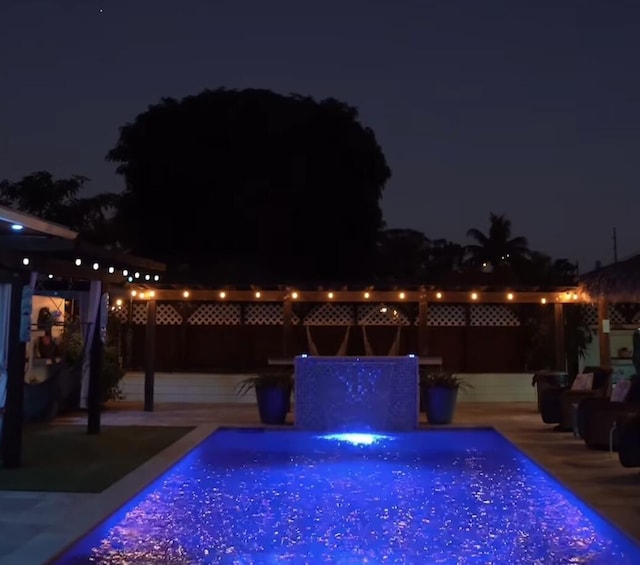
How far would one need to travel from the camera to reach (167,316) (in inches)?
627

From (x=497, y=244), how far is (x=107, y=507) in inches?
1033

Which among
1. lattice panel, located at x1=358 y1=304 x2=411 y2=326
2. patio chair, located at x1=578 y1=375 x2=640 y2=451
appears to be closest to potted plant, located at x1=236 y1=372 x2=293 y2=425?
patio chair, located at x1=578 y1=375 x2=640 y2=451

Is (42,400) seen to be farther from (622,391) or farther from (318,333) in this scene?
(622,391)

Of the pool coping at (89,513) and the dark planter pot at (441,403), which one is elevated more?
the dark planter pot at (441,403)

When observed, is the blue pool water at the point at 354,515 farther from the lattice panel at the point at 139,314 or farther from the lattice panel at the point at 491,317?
the lattice panel at the point at 139,314

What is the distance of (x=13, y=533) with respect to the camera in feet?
14.1

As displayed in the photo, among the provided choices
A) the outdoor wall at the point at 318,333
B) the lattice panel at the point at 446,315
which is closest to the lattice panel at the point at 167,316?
the outdoor wall at the point at 318,333

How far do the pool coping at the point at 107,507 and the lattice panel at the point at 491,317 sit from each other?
7377 millimetres

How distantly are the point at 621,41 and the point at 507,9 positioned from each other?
212cm

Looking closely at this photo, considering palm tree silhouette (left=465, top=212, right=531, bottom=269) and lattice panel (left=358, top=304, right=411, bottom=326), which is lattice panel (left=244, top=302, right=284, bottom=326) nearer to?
lattice panel (left=358, top=304, right=411, bottom=326)

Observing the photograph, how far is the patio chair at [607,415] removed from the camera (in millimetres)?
7273

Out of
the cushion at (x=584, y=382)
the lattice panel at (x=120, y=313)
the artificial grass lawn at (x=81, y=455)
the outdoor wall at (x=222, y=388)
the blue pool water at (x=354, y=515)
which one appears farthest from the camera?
the lattice panel at (x=120, y=313)

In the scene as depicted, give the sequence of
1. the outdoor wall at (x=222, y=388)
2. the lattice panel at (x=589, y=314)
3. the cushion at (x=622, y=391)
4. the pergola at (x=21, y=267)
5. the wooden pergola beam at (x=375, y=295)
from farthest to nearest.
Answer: the lattice panel at (x=589, y=314)
the outdoor wall at (x=222, y=388)
the wooden pergola beam at (x=375, y=295)
the cushion at (x=622, y=391)
the pergola at (x=21, y=267)

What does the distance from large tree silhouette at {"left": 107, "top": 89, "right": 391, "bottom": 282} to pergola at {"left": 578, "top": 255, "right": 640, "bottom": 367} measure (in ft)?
35.6
